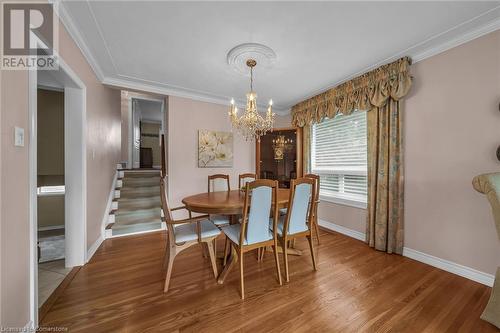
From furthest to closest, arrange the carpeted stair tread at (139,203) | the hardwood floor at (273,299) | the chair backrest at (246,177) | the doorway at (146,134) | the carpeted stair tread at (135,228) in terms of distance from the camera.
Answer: the doorway at (146,134) < the carpeted stair tread at (139,203) < the chair backrest at (246,177) < the carpeted stair tread at (135,228) < the hardwood floor at (273,299)

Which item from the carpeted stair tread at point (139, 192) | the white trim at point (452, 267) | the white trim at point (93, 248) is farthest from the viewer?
the carpeted stair tread at point (139, 192)

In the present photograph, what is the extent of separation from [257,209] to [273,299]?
2.56 ft

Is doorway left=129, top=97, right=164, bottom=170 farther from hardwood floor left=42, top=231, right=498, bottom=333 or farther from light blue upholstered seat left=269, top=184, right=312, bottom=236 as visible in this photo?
light blue upholstered seat left=269, top=184, right=312, bottom=236

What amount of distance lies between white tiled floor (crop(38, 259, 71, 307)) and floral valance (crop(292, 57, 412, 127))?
4114mm

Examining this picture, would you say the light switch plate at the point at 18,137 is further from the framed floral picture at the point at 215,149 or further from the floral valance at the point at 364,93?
the floral valance at the point at 364,93

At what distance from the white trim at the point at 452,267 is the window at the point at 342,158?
0.79 metres

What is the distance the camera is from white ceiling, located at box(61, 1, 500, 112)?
5.27ft

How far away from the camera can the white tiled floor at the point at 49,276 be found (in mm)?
1686

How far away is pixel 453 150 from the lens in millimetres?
2020

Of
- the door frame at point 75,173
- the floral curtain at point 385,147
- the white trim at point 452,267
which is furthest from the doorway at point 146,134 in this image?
the white trim at point 452,267

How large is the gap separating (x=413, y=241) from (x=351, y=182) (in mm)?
1138

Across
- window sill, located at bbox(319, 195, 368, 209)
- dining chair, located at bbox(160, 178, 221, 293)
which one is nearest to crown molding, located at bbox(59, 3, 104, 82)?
dining chair, located at bbox(160, 178, 221, 293)

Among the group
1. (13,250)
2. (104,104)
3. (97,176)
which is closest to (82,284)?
(13,250)

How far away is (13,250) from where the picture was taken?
3.60 ft
